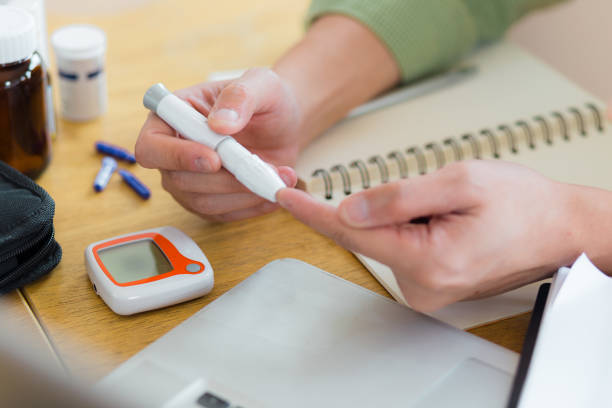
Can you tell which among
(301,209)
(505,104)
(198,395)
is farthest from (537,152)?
(198,395)

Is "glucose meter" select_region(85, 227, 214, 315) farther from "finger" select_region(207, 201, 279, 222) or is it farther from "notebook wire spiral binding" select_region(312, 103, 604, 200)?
"notebook wire spiral binding" select_region(312, 103, 604, 200)

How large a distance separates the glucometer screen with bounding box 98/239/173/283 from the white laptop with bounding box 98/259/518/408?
0.07 m

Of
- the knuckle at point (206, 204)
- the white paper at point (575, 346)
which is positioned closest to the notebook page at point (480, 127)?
the knuckle at point (206, 204)

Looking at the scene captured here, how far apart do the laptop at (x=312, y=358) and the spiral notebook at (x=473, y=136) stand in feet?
0.29

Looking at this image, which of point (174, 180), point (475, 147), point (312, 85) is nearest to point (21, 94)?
point (174, 180)

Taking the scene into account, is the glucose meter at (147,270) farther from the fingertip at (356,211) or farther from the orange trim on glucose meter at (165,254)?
the fingertip at (356,211)

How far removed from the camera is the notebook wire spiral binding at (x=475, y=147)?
2.22 feet

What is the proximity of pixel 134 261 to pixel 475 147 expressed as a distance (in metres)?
0.38

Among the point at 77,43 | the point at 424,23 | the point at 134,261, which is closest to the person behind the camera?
the point at 134,261

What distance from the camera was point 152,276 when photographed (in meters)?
0.53

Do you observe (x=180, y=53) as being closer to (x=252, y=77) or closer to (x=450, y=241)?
(x=252, y=77)

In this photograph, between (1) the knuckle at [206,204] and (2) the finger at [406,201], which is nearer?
(2) the finger at [406,201]

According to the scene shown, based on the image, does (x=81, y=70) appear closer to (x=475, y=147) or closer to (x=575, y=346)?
(x=475, y=147)

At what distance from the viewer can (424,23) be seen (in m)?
0.83
